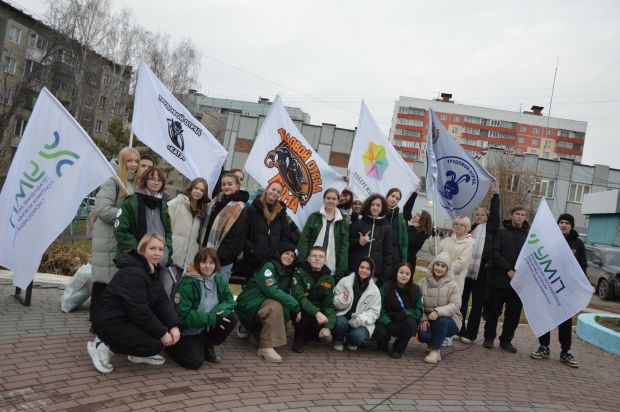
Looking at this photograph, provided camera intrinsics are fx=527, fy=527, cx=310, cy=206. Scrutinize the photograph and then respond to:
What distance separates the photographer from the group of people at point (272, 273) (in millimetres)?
5125

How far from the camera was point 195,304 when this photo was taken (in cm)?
555

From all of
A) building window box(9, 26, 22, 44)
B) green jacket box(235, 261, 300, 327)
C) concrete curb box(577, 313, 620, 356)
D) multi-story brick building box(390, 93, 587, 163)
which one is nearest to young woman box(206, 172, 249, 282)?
green jacket box(235, 261, 300, 327)

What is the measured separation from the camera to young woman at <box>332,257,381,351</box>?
21.9ft

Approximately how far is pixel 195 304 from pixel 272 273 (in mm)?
1084

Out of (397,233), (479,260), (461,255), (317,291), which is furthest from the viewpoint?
(479,260)

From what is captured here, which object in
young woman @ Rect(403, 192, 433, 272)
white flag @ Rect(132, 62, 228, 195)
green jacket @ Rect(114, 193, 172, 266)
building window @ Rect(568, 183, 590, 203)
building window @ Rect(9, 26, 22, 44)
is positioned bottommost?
green jacket @ Rect(114, 193, 172, 266)

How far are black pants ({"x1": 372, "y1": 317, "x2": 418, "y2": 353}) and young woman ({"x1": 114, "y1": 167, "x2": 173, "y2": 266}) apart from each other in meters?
2.82

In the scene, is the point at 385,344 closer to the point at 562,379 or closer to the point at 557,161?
the point at 562,379

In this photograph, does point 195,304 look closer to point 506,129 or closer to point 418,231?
point 418,231

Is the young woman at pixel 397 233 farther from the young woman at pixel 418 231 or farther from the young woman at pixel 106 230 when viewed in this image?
the young woman at pixel 106 230

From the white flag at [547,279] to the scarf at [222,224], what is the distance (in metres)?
3.93

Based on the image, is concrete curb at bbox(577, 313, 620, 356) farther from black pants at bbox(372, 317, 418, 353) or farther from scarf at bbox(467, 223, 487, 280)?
black pants at bbox(372, 317, 418, 353)

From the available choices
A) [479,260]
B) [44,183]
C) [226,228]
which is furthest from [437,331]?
[44,183]

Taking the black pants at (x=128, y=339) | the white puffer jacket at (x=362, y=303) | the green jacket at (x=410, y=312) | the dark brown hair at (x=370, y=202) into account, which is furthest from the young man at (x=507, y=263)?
the black pants at (x=128, y=339)
